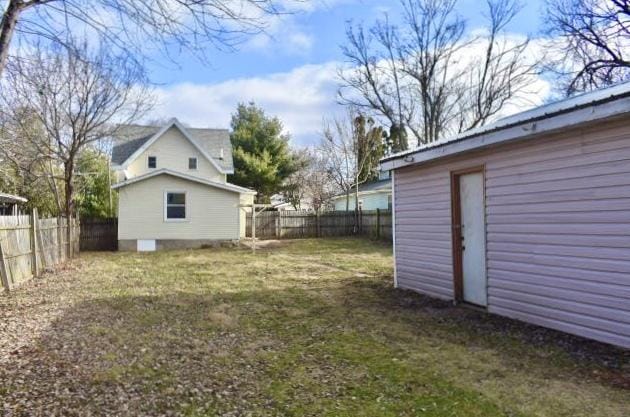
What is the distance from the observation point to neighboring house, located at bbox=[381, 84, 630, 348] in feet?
16.5

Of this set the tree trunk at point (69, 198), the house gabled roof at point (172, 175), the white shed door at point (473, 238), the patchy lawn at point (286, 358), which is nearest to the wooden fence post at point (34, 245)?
the patchy lawn at point (286, 358)

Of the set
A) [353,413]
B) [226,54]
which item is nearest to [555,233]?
[353,413]

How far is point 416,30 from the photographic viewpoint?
75.3 feet

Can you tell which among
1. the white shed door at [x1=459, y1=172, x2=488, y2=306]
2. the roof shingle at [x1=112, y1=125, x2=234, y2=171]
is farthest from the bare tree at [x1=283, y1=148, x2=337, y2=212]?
the white shed door at [x1=459, y1=172, x2=488, y2=306]

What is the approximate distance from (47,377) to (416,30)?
22683 mm

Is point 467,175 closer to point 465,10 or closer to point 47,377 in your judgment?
point 47,377

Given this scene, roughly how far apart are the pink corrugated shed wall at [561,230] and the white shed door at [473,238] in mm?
237

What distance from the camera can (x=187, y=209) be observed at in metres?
19.3

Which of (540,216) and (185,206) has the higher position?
(185,206)

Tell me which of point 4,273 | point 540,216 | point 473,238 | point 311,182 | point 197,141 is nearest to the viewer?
point 540,216

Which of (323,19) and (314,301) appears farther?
(314,301)

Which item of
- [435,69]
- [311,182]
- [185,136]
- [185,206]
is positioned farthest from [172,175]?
[311,182]

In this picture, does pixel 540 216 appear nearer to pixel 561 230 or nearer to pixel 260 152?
pixel 561 230

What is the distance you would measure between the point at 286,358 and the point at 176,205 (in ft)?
50.6
